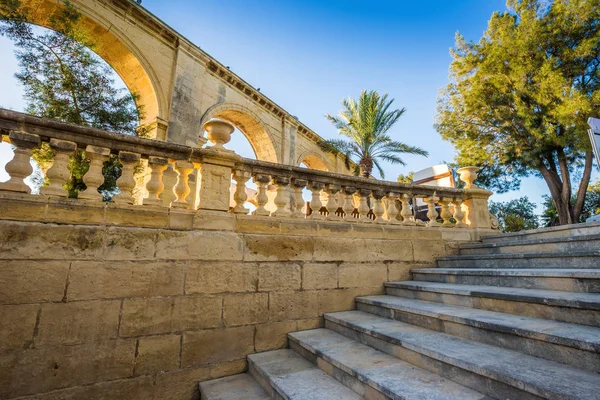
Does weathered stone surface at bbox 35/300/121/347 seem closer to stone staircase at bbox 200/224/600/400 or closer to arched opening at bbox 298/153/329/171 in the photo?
stone staircase at bbox 200/224/600/400

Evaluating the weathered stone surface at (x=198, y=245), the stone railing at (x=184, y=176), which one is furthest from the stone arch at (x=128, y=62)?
the weathered stone surface at (x=198, y=245)

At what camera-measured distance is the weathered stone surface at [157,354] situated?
260cm

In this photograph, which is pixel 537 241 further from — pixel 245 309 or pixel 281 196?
pixel 245 309

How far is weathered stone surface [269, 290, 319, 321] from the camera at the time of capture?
10.5 feet

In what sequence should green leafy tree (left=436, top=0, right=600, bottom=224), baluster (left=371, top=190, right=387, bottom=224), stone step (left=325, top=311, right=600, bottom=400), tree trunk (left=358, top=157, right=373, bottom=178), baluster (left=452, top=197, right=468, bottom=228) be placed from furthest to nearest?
tree trunk (left=358, top=157, right=373, bottom=178) < green leafy tree (left=436, top=0, right=600, bottom=224) < baluster (left=452, top=197, right=468, bottom=228) < baluster (left=371, top=190, right=387, bottom=224) < stone step (left=325, top=311, right=600, bottom=400)

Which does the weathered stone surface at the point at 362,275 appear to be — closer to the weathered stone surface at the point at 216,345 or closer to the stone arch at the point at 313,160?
the weathered stone surface at the point at 216,345

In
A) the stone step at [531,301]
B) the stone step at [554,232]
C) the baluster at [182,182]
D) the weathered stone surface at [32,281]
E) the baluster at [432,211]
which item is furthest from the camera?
the baluster at [432,211]

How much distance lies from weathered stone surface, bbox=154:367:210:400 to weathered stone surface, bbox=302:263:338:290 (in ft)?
4.78

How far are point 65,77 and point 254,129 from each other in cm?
747

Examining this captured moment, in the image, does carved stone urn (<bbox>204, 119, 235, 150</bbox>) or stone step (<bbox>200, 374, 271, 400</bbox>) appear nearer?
stone step (<bbox>200, 374, 271, 400</bbox>)

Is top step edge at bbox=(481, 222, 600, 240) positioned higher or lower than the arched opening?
lower

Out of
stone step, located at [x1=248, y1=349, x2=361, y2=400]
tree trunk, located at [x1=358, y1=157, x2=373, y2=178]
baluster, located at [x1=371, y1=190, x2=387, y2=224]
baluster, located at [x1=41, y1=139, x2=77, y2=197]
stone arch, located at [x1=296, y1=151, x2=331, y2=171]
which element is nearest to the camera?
stone step, located at [x1=248, y1=349, x2=361, y2=400]

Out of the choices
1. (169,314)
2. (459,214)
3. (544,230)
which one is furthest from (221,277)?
(544,230)

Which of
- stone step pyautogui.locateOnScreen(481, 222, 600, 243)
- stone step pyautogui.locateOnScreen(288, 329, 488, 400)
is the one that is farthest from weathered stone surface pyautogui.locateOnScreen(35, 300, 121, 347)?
stone step pyautogui.locateOnScreen(481, 222, 600, 243)
